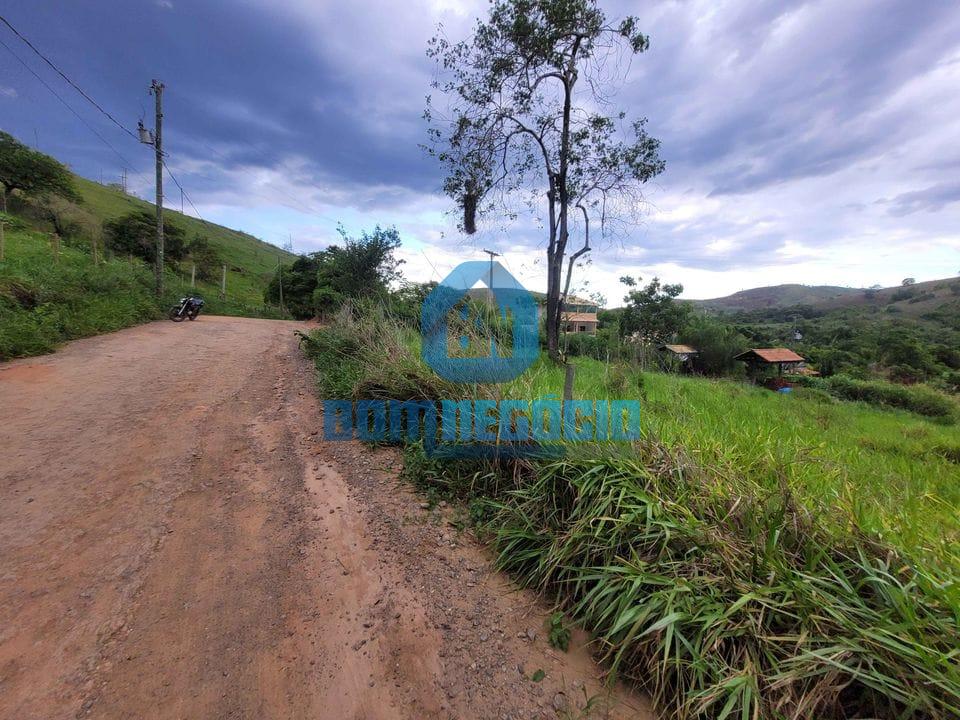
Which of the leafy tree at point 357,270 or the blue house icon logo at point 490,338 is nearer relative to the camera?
the blue house icon logo at point 490,338

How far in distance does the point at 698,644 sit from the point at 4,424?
525 centimetres

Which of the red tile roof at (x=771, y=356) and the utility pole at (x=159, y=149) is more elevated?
the utility pole at (x=159, y=149)

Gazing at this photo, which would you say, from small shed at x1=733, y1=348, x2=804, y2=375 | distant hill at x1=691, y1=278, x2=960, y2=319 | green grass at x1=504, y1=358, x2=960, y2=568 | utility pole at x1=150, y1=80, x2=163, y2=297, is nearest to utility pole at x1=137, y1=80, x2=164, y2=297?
utility pole at x1=150, y1=80, x2=163, y2=297

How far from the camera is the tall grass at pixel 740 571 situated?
112cm

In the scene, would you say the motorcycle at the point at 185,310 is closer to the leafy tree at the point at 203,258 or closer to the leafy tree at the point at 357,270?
the leafy tree at the point at 357,270

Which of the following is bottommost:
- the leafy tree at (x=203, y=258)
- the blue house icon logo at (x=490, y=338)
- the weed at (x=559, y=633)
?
the weed at (x=559, y=633)

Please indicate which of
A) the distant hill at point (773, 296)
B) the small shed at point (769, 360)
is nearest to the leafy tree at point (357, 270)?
the small shed at point (769, 360)

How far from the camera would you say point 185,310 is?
10953 mm

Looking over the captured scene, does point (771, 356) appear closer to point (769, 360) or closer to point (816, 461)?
point (769, 360)

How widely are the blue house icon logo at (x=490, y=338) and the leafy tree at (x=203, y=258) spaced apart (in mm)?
29372

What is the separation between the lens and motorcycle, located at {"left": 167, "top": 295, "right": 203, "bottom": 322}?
10.8 m

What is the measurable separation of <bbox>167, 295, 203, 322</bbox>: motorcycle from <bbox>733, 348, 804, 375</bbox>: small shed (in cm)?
3331

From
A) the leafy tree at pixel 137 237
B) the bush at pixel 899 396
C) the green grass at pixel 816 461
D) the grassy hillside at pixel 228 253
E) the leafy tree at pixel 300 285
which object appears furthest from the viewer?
the grassy hillside at pixel 228 253

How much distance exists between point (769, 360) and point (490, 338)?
31813 mm
